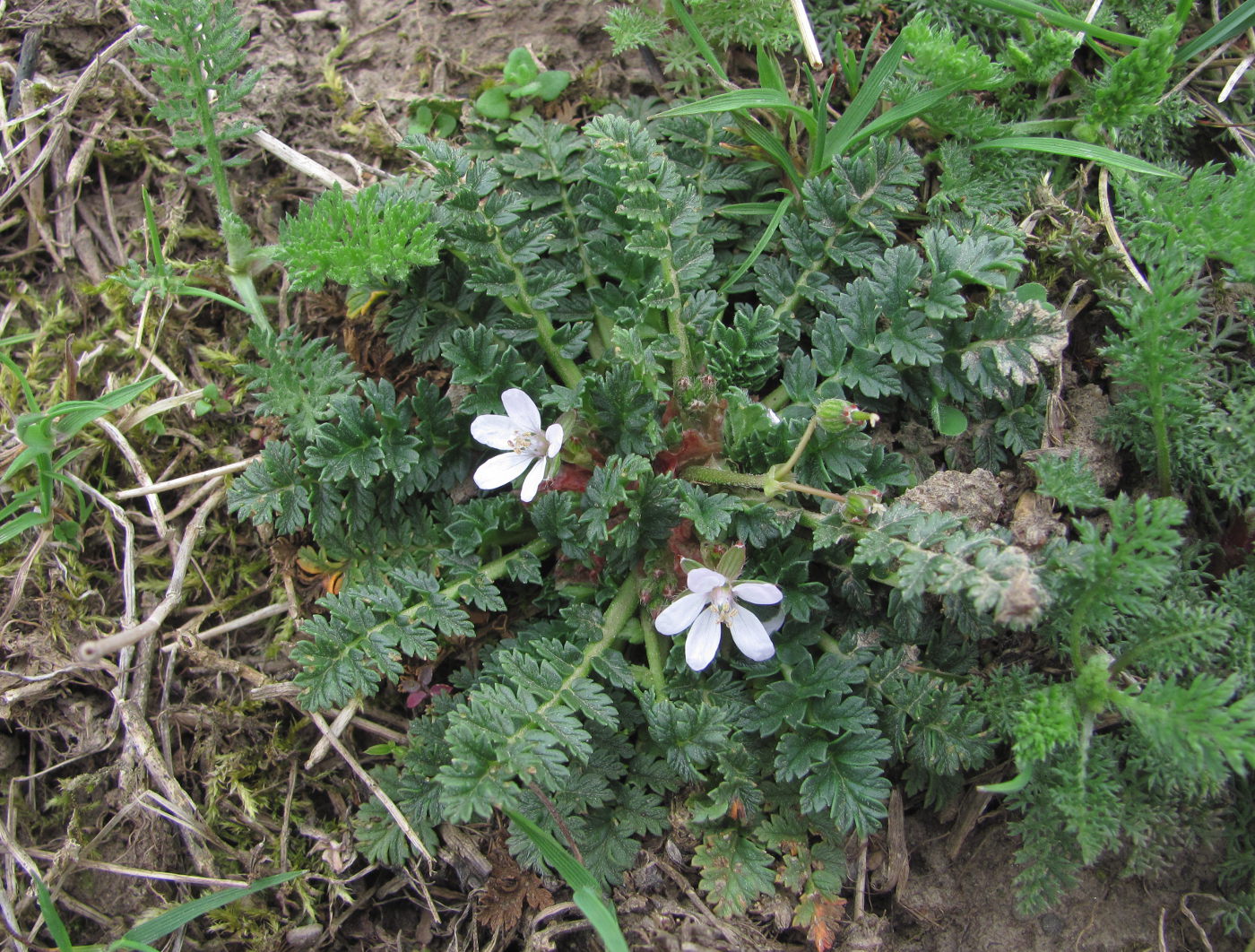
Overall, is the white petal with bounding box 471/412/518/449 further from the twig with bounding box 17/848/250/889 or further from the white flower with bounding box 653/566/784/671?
the twig with bounding box 17/848/250/889

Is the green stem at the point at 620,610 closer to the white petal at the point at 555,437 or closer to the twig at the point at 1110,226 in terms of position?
the white petal at the point at 555,437

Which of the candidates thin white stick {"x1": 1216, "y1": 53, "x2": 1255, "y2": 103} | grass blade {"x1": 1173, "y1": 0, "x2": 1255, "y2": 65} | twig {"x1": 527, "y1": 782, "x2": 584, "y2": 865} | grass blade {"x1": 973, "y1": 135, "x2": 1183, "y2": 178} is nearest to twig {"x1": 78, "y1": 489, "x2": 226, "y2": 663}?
twig {"x1": 527, "y1": 782, "x2": 584, "y2": 865}

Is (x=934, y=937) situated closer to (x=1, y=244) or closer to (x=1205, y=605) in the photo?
(x=1205, y=605)

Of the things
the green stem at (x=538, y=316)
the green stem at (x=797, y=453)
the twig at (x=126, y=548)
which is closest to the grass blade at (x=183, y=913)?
the twig at (x=126, y=548)

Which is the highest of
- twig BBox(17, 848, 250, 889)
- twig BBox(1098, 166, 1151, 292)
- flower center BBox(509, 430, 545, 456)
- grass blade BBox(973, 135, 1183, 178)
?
grass blade BBox(973, 135, 1183, 178)

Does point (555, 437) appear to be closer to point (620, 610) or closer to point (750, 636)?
point (620, 610)

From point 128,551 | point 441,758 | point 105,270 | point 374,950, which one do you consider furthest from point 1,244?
point 374,950

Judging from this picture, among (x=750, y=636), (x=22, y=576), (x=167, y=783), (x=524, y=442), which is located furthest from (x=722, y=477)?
(x=22, y=576)
